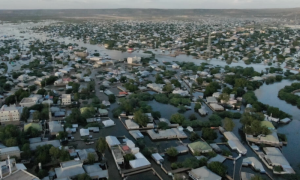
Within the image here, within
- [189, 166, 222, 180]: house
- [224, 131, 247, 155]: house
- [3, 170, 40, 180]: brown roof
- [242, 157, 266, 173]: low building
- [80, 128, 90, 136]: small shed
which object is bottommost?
[242, 157, 266, 173]: low building

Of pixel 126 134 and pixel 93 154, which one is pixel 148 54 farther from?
pixel 93 154

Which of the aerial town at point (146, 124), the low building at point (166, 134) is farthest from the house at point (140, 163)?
the low building at point (166, 134)

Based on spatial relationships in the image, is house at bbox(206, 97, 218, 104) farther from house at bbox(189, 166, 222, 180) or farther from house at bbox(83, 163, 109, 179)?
house at bbox(83, 163, 109, 179)

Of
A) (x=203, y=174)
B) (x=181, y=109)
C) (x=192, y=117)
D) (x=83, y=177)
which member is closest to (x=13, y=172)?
(x=83, y=177)

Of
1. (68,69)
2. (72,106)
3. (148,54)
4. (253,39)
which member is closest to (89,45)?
(148,54)

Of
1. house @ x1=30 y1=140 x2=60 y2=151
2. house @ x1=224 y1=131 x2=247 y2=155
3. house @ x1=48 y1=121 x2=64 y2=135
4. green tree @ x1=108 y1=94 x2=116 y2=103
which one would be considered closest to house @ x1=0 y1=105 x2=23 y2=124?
house @ x1=48 y1=121 x2=64 y2=135

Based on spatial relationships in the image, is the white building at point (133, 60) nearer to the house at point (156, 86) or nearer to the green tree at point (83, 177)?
the house at point (156, 86)

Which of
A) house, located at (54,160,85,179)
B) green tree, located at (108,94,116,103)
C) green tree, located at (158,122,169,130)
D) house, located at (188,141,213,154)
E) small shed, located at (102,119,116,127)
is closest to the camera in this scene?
house, located at (54,160,85,179)
